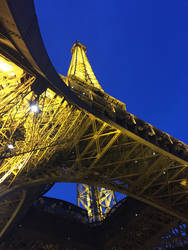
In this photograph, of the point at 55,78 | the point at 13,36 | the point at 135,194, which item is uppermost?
the point at 55,78

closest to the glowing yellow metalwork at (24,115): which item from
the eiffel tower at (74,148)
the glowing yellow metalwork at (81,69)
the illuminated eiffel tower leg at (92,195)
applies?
the eiffel tower at (74,148)

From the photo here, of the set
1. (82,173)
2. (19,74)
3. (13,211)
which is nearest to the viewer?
(19,74)

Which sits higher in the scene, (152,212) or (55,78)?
(55,78)

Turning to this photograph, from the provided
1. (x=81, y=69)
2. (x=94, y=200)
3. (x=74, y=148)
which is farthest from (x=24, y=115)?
(x=81, y=69)

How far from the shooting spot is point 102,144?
68.2 ft

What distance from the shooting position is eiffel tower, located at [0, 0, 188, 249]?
41.0ft

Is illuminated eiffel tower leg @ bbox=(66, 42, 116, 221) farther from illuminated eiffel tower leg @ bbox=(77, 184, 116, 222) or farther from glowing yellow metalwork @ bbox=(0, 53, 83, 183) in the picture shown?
glowing yellow metalwork @ bbox=(0, 53, 83, 183)

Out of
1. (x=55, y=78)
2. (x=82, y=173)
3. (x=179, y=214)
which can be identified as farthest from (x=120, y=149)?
(x=55, y=78)

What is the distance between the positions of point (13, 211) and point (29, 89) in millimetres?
12975

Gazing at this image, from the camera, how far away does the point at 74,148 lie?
793 inches

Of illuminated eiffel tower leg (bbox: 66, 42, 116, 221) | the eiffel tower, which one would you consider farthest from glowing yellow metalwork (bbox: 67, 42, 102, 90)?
the eiffel tower

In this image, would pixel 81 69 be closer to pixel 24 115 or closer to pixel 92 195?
pixel 92 195

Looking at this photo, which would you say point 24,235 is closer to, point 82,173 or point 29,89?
point 82,173

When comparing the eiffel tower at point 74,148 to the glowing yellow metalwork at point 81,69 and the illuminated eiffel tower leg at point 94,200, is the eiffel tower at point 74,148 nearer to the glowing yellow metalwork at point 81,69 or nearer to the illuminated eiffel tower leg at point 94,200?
the illuminated eiffel tower leg at point 94,200
